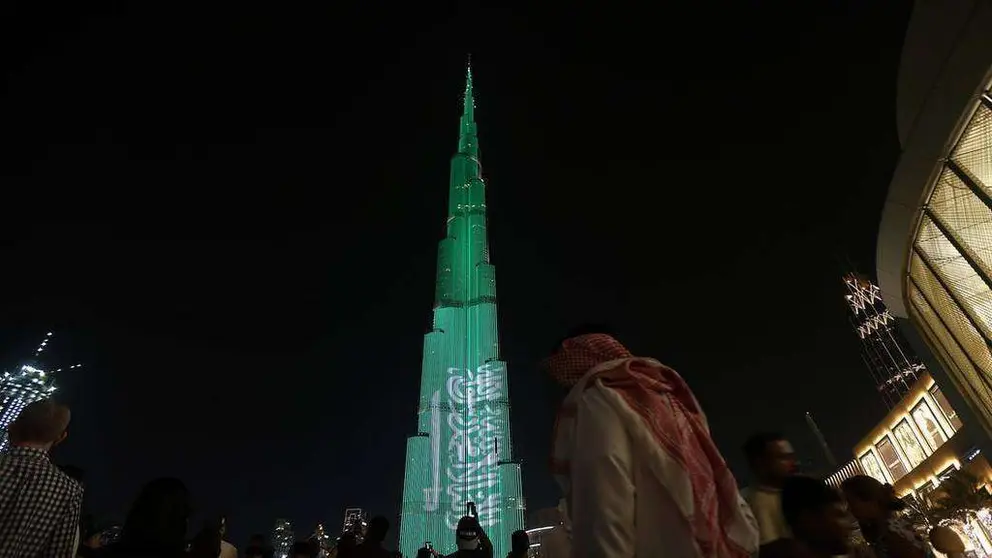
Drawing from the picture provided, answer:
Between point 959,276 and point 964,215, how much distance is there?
177 cm

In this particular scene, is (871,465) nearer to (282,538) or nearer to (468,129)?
(468,129)

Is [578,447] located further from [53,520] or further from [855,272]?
[855,272]

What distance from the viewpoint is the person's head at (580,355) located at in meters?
1.86

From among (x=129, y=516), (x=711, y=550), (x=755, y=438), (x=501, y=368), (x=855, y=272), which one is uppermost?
(x=855, y=272)

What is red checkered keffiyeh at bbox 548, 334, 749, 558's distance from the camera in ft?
4.54

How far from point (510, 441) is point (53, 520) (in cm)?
1967

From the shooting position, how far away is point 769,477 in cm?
237

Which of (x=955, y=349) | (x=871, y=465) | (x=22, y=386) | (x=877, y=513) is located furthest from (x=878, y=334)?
(x=22, y=386)

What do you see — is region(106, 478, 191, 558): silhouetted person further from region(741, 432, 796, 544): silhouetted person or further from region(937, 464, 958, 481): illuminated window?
region(937, 464, 958, 481): illuminated window

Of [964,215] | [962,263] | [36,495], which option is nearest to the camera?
[36,495]

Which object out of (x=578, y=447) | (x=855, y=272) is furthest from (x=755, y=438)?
(x=855, y=272)

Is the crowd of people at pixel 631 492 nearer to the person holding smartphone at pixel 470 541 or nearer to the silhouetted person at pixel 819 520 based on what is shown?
the silhouetted person at pixel 819 520

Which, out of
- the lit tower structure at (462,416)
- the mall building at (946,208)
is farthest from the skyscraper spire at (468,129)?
the mall building at (946,208)

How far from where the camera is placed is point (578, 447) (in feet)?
4.81
